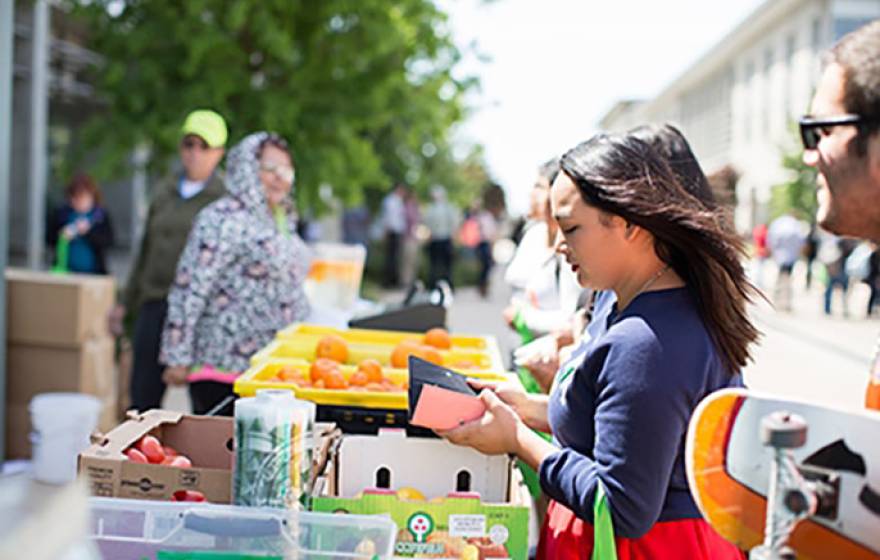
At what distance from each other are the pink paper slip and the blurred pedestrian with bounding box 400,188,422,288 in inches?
618

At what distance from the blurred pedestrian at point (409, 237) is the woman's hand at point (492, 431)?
15721 mm

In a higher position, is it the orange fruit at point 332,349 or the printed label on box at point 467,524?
the orange fruit at point 332,349

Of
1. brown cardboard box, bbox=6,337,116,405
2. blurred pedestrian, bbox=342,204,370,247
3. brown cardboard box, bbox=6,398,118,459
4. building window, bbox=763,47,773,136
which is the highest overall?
building window, bbox=763,47,773,136

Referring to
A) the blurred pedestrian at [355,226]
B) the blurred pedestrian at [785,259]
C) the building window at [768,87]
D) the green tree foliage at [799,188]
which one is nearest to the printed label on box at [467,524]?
the blurred pedestrian at [785,259]

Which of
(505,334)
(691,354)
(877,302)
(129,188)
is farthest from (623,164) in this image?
(129,188)

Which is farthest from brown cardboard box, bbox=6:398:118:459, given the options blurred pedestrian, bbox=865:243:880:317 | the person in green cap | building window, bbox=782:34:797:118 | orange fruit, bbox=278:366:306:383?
building window, bbox=782:34:797:118

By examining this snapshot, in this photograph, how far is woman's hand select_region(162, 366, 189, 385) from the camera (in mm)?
4230

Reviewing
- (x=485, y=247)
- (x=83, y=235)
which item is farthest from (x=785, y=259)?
(x=83, y=235)

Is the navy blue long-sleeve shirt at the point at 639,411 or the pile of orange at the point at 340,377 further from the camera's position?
the pile of orange at the point at 340,377

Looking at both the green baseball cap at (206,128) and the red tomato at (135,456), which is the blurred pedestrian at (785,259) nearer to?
the green baseball cap at (206,128)

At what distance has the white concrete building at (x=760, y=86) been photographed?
107ft

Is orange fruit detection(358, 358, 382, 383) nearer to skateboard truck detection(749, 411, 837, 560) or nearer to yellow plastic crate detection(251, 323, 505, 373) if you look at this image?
yellow plastic crate detection(251, 323, 505, 373)

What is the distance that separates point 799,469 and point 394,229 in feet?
54.9

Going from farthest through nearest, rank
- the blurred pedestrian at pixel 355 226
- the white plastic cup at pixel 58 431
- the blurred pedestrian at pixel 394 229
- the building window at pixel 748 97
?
1. the building window at pixel 748 97
2. the blurred pedestrian at pixel 355 226
3. the blurred pedestrian at pixel 394 229
4. the white plastic cup at pixel 58 431
